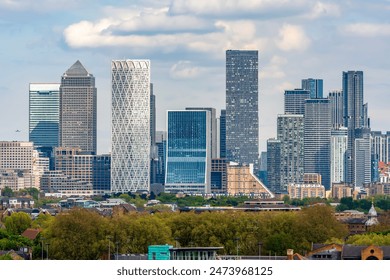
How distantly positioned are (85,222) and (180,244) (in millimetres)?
6927

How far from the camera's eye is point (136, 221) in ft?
354

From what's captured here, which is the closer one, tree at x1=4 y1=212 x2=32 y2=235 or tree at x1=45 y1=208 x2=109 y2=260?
tree at x1=45 y1=208 x2=109 y2=260

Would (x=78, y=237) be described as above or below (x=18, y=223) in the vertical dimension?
above

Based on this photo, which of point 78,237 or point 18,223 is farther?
point 18,223

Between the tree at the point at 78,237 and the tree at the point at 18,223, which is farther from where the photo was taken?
the tree at the point at 18,223
